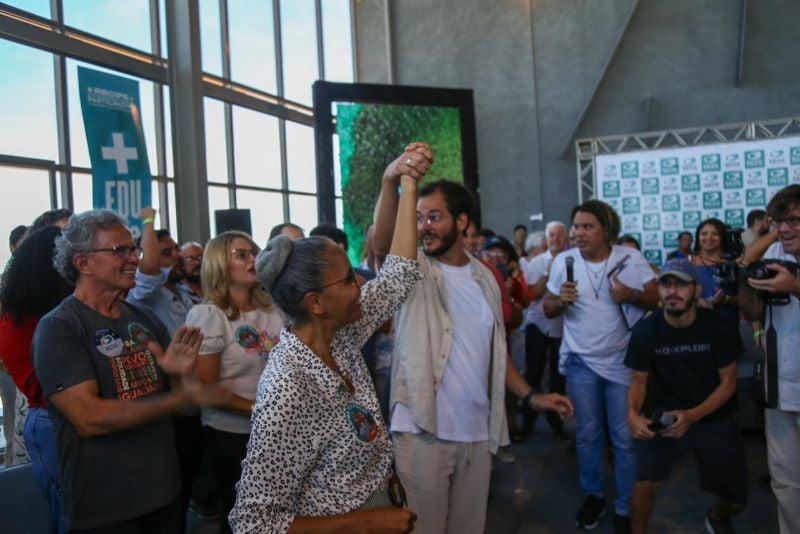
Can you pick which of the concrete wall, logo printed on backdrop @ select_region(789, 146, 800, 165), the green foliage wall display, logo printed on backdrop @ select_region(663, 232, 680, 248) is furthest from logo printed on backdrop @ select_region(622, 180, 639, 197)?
the concrete wall

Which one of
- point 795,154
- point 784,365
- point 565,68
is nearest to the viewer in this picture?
point 784,365

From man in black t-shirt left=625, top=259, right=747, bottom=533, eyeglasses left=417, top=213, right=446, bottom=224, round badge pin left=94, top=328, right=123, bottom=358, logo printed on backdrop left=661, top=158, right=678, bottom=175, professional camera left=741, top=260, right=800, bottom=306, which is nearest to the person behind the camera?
round badge pin left=94, top=328, right=123, bottom=358

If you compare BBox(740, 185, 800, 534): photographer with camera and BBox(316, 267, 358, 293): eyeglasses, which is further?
BBox(740, 185, 800, 534): photographer with camera

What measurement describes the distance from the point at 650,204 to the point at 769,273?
7576mm

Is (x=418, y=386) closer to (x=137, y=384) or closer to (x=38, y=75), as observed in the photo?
(x=137, y=384)

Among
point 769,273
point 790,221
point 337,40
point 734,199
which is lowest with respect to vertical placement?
point 769,273

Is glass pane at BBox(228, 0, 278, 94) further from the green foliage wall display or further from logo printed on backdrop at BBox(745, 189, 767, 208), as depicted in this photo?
logo printed on backdrop at BBox(745, 189, 767, 208)

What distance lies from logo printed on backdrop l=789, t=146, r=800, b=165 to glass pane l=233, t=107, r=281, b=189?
25.1 ft

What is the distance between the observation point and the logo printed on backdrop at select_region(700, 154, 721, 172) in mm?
9430

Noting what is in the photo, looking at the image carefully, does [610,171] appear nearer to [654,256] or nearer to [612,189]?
[612,189]

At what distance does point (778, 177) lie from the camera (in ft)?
29.8

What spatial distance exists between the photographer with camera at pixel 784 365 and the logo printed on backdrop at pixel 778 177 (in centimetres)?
721

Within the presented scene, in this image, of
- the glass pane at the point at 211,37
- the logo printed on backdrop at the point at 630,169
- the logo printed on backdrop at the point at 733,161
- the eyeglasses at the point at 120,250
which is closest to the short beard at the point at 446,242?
the eyeglasses at the point at 120,250

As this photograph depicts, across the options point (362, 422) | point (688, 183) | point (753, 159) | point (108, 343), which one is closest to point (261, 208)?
point (688, 183)
